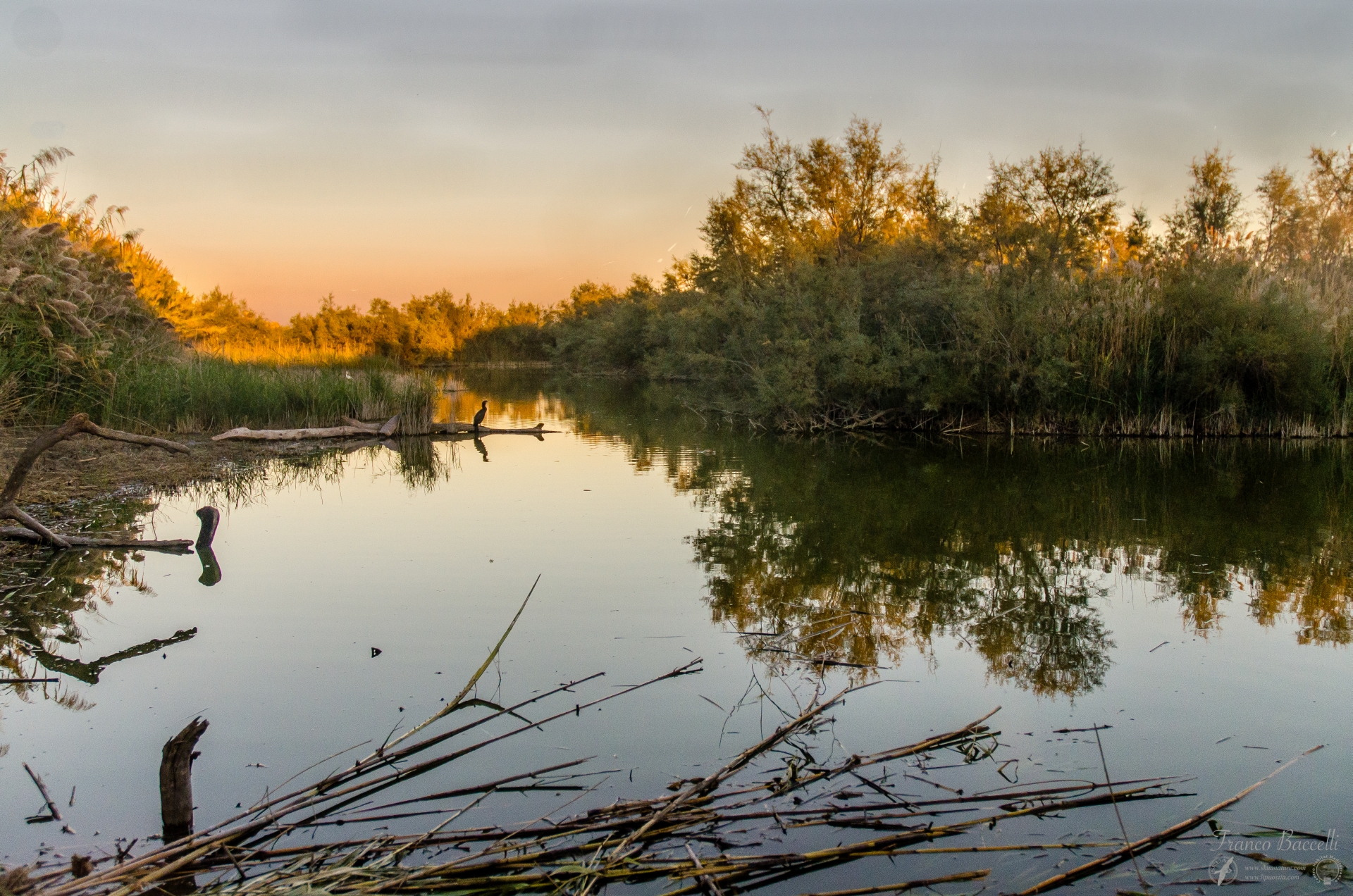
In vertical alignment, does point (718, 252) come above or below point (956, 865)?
above

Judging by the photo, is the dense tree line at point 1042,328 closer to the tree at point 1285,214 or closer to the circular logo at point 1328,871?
the tree at point 1285,214

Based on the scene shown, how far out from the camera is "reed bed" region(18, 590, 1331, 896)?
8.60 feet

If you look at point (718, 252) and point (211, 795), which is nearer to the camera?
point (211, 795)

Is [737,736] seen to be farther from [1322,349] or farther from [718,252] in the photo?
[718,252]

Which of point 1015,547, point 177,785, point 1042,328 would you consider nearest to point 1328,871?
point 177,785

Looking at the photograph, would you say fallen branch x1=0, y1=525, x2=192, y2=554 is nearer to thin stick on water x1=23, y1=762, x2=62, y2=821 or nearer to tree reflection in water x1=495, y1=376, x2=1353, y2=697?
thin stick on water x1=23, y1=762, x2=62, y2=821

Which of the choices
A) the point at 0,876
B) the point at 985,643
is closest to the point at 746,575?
the point at 985,643

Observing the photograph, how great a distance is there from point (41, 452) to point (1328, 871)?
24.8ft

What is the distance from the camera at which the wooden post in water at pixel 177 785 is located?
3.02 m

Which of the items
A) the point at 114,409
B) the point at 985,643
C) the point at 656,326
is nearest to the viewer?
the point at 985,643

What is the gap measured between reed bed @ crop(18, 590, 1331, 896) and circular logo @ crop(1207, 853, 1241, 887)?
0.45 ft

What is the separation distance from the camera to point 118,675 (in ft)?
15.1

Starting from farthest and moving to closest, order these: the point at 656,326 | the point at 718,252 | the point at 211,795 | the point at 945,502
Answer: the point at 656,326 → the point at 718,252 → the point at 945,502 → the point at 211,795

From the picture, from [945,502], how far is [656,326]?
37.5 meters
